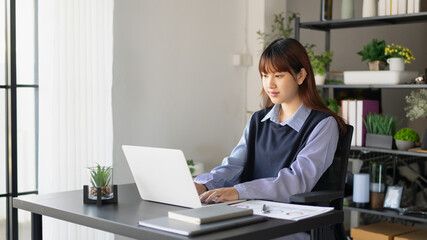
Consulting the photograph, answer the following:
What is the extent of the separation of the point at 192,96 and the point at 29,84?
1249 millimetres

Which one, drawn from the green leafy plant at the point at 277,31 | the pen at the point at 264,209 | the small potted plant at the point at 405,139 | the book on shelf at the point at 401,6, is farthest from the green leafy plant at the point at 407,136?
the pen at the point at 264,209

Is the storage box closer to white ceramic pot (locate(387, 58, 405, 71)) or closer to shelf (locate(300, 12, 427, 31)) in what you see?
white ceramic pot (locate(387, 58, 405, 71))

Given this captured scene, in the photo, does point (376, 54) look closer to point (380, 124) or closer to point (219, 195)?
point (380, 124)

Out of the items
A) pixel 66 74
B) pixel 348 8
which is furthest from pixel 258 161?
pixel 348 8

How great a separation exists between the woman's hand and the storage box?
1935mm

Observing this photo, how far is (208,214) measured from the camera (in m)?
1.65

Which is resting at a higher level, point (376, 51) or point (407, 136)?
point (376, 51)

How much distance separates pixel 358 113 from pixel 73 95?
184cm

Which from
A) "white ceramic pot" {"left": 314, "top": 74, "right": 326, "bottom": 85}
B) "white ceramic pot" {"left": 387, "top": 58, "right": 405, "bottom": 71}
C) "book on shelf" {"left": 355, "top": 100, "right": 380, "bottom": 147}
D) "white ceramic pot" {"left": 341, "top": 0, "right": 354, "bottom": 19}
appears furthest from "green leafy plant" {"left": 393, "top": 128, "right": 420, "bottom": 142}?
"white ceramic pot" {"left": 341, "top": 0, "right": 354, "bottom": 19}

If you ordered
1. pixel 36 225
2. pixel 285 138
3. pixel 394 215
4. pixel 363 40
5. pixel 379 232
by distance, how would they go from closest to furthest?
pixel 36 225
pixel 285 138
pixel 394 215
pixel 379 232
pixel 363 40

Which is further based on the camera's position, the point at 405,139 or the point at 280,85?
the point at 405,139

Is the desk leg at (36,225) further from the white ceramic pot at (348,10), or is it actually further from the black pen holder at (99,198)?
the white ceramic pot at (348,10)

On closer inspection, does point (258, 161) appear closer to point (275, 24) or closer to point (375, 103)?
point (375, 103)

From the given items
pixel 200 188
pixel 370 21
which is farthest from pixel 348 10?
pixel 200 188
